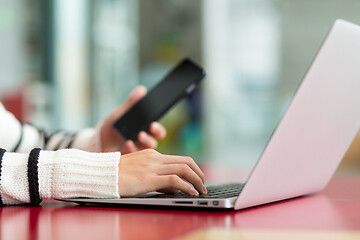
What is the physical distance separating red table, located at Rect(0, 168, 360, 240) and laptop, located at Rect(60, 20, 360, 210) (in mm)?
16

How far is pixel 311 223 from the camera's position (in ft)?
2.12

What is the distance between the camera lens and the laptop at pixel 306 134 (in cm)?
66

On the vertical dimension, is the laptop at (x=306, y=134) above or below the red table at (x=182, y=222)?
above

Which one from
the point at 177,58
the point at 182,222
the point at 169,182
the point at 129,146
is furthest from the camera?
the point at 177,58

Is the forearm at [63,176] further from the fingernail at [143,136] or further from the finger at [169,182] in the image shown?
the fingernail at [143,136]

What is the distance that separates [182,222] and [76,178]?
7.9 inches

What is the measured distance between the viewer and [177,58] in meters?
3.88

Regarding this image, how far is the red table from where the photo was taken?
58cm

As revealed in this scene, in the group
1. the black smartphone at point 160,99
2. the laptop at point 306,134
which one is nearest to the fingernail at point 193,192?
the laptop at point 306,134

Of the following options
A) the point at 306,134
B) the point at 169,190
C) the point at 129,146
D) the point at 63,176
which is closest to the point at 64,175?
the point at 63,176

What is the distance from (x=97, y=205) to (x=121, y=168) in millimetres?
70

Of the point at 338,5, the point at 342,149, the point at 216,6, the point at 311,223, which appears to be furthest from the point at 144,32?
the point at 311,223

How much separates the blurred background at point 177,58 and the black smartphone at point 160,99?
7.42 ft

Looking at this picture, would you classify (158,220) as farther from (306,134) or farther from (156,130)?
(156,130)
